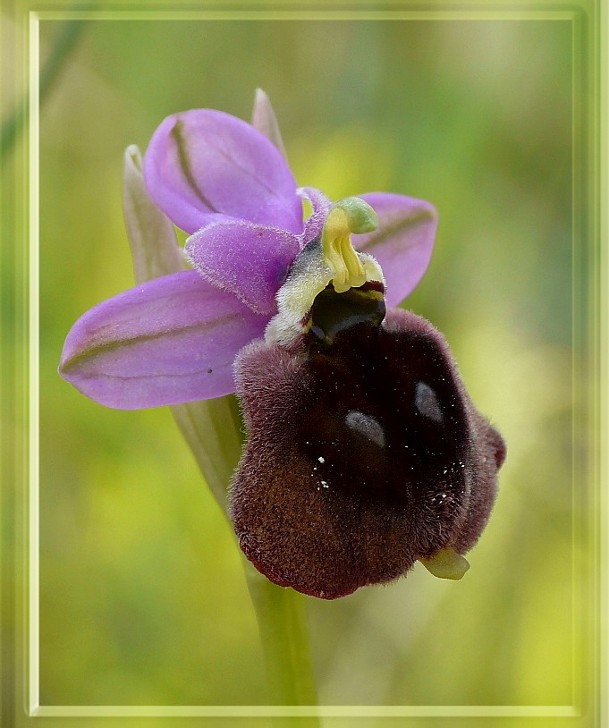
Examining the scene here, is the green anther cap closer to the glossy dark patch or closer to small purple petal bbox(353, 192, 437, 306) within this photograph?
the glossy dark patch

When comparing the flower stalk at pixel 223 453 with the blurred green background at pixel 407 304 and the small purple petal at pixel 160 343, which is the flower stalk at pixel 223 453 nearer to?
the small purple petal at pixel 160 343

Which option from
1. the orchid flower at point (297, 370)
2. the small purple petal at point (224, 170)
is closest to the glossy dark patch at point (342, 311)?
the orchid flower at point (297, 370)

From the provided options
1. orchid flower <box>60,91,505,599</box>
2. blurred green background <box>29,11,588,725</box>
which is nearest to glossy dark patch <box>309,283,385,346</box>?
orchid flower <box>60,91,505,599</box>

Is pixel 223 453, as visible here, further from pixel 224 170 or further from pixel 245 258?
pixel 224 170

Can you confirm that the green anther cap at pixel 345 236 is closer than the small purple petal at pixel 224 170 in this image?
Yes

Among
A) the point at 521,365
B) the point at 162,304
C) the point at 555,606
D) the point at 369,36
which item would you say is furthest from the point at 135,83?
the point at 555,606

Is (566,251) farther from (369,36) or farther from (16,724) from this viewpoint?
(16,724)

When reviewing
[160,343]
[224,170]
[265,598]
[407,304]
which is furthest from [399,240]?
[407,304]
